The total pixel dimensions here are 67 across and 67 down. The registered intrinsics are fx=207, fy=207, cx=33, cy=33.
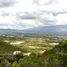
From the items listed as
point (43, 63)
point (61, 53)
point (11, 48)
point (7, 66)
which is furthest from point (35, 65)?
point (11, 48)

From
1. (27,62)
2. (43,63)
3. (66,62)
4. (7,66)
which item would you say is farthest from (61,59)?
(7,66)

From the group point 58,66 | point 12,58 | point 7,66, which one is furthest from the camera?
point 12,58

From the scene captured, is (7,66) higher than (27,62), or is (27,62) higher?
(27,62)

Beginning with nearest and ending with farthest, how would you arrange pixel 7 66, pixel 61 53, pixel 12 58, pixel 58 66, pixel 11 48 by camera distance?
pixel 58 66, pixel 61 53, pixel 7 66, pixel 12 58, pixel 11 48

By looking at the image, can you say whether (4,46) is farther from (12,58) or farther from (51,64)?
(51,64)

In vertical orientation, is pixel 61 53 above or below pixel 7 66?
above

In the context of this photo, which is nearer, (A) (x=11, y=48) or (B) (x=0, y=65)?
(B) (x=0, y=65)

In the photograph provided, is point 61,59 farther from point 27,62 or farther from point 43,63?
point 27,62

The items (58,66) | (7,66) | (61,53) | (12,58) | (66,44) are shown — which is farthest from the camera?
(12,58)

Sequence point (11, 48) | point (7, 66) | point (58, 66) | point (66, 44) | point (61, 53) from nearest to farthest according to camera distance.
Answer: point (58, 66) → point (61, 53) → point (66, 44) → point (7, 66) → point (11, 48)
